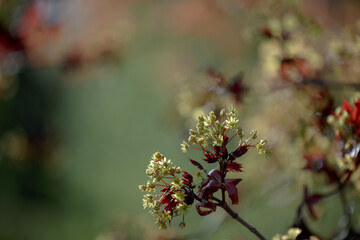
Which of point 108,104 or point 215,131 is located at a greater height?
point 108,104

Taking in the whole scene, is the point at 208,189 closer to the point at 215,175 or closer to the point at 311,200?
the point at 215,175

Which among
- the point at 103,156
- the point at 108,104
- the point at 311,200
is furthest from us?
the point at 108,104

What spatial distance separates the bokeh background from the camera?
45.0 inches

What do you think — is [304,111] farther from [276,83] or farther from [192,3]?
[192,3]

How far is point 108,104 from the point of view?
4.66 meters

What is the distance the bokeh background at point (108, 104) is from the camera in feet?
3.75

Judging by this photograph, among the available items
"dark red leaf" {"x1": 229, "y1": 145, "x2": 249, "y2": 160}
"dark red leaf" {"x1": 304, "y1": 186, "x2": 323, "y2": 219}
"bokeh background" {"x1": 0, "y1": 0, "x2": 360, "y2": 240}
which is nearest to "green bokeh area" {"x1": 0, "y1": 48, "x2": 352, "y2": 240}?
"bokeh background" {"x1": 0, "y1": 0, "x2": 360, "y2": 240}

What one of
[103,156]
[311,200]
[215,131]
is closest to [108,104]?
[103,156]

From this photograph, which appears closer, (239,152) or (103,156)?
(239,152)

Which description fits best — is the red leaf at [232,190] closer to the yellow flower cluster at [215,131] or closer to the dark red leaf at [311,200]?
the yellow flower cluster at [215,131]

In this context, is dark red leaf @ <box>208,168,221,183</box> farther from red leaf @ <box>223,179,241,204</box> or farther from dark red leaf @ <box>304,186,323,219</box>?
dark red leaf @ <box>304,186,323,219</box>

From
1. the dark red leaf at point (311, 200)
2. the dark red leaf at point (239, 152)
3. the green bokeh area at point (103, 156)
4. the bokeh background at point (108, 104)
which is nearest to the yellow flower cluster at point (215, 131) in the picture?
the dark red leaf at point (239, 152)

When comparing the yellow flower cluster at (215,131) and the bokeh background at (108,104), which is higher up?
the bokeh background at (108,104)

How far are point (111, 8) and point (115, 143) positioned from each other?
1.87 meters
